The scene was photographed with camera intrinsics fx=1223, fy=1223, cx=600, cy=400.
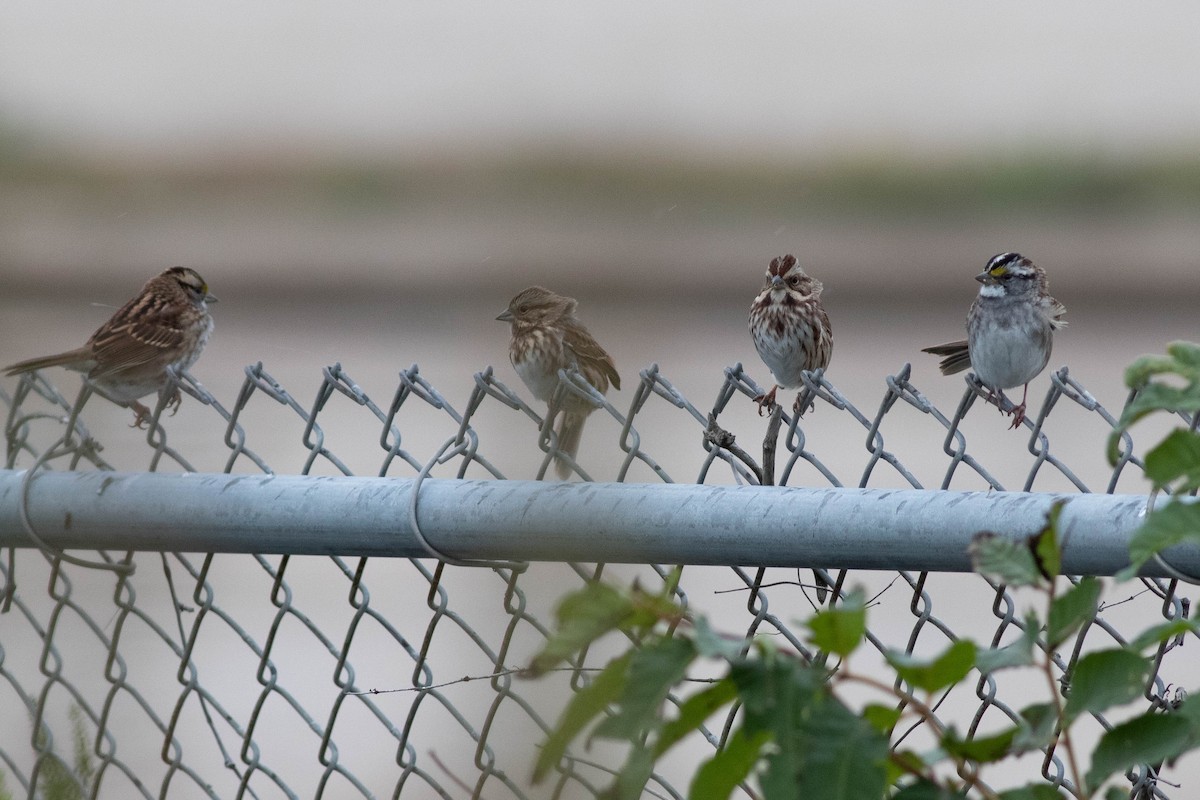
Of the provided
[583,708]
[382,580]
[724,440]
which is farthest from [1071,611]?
[382,580]

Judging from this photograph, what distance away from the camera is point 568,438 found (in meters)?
1.24

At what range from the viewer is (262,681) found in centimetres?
146

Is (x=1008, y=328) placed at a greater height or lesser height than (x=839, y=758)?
greater

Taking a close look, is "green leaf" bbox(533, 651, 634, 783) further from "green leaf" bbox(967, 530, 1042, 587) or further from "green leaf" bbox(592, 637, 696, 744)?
"green leaf" bbox(967, 530, 1042, 587)

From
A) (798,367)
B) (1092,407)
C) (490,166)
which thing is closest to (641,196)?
(490,166)

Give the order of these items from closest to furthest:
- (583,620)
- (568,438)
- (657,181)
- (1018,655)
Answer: (657,181) → (583,620) → (1018,655) → (568,438)

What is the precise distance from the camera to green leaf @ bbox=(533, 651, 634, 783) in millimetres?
428

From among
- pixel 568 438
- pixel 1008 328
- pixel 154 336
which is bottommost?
pixel 568 438

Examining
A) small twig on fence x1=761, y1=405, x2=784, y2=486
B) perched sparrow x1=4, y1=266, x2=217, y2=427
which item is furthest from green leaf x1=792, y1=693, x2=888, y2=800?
perched sparrow x1=4, y1=266, x2=217, y2=427

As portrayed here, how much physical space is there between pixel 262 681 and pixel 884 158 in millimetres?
1226

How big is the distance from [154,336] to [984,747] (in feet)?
8.09

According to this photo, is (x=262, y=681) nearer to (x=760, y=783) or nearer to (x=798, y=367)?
(x=760, y=783)

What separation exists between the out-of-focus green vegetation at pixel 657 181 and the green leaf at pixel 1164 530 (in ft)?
0.85

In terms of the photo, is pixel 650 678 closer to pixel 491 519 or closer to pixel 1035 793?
pixel 1035 793
